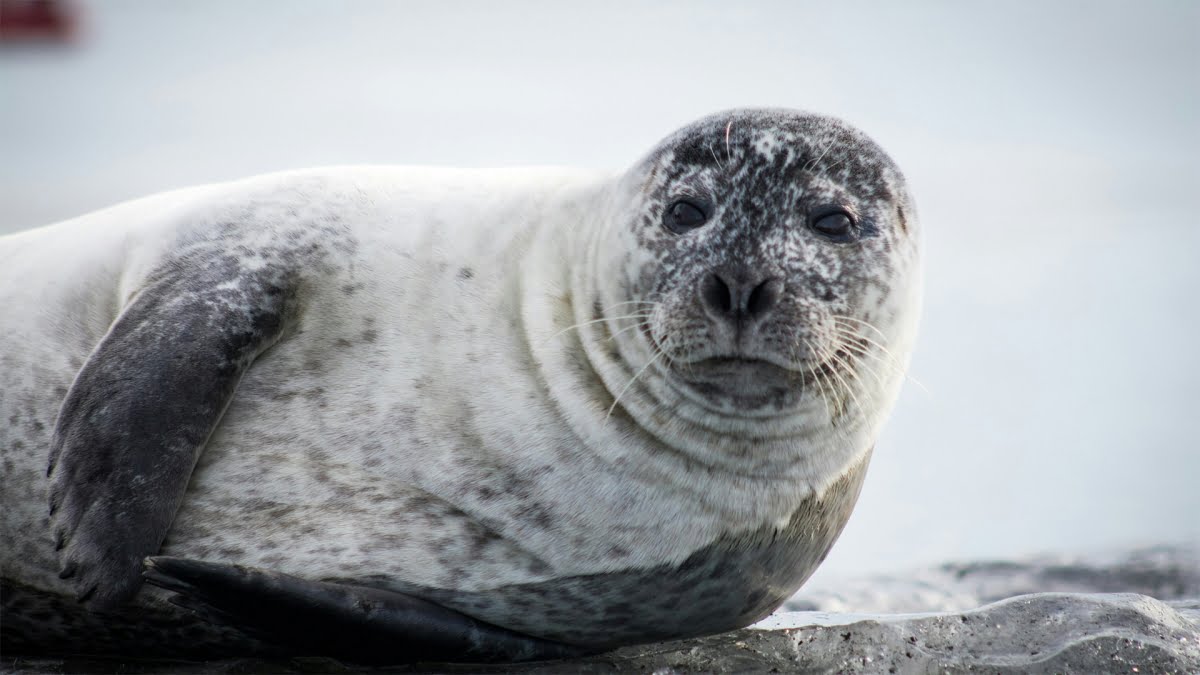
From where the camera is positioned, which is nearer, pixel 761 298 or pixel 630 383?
pixel 761 298

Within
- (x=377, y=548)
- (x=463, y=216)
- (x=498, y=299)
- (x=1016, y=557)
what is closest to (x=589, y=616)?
(x=377, y=548)

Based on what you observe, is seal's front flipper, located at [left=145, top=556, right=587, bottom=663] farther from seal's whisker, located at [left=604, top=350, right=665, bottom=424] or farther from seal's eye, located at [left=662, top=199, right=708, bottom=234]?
seal's eye, located at [left=662, top=199, right=708, bottom=234]

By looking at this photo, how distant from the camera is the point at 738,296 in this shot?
2572mm

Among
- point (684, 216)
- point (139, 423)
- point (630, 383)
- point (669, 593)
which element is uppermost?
point (684, 216)

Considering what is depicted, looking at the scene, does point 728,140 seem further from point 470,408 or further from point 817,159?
point 470,408

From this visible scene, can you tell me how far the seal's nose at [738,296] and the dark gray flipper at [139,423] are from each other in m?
1.00

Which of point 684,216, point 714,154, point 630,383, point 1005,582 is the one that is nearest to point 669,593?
point 630,383

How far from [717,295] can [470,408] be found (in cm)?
66

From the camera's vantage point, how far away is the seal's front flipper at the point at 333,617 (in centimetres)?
258

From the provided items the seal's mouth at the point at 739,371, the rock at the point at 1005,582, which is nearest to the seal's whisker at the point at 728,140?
the seal's mouth at the point at 739,371

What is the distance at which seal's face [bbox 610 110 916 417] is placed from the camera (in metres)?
2.62

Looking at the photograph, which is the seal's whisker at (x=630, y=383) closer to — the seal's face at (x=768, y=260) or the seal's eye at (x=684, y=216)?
the seal's face at (x=768, y=260)

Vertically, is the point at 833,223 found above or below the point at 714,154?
below

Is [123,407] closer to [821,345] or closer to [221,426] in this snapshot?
[221,426]
